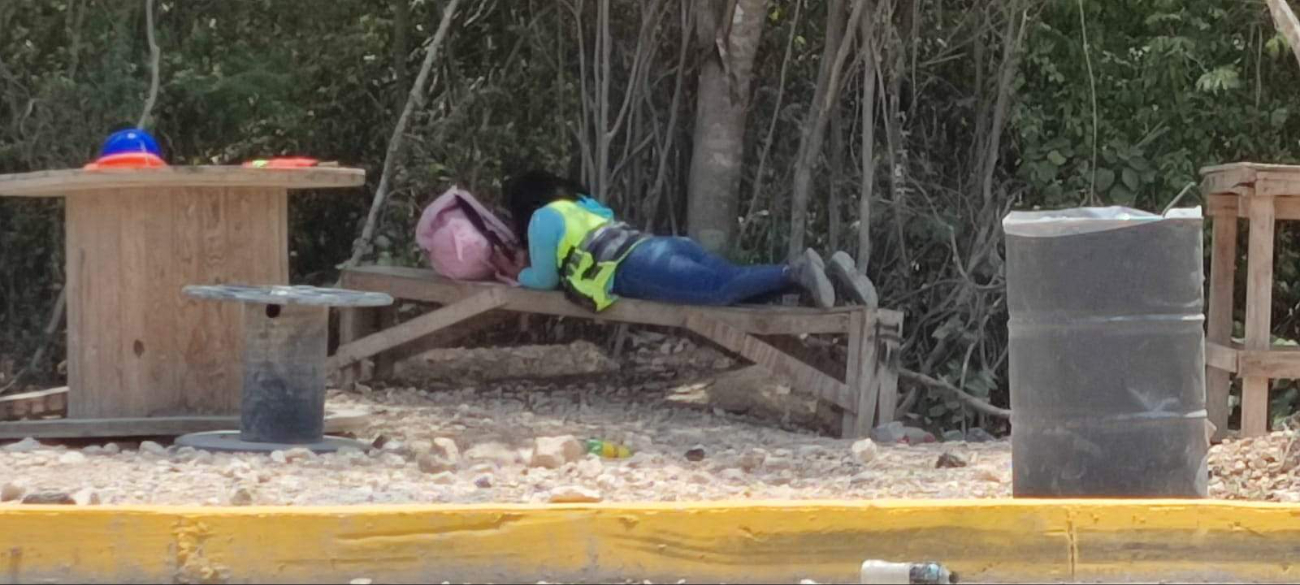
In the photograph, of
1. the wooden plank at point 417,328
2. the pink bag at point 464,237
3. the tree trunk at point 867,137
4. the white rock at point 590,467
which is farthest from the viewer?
the tree trunk at point 867,137

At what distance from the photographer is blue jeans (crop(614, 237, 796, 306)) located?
949 centimetres

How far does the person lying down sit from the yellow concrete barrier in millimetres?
3679

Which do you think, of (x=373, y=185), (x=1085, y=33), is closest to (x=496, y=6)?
(x=373, y=185)

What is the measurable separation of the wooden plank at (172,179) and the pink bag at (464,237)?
2092 millimetres

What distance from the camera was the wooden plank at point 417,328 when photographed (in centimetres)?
976

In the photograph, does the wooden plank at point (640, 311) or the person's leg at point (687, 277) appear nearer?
the wooden plank at point (640, 311)

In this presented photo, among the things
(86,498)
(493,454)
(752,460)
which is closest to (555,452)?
(493,454)

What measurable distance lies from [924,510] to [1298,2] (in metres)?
6.82

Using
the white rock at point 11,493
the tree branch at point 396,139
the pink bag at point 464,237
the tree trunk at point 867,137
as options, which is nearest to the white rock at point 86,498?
the white rock at point 11,493

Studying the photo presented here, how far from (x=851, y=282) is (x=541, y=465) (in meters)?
2.71

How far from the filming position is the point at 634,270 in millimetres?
9594

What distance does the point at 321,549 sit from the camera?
5480 millimetres

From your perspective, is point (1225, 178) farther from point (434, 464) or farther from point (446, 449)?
point (434, 464)

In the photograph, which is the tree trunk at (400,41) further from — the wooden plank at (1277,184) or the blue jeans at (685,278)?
the wooden plank at (1277,184)
